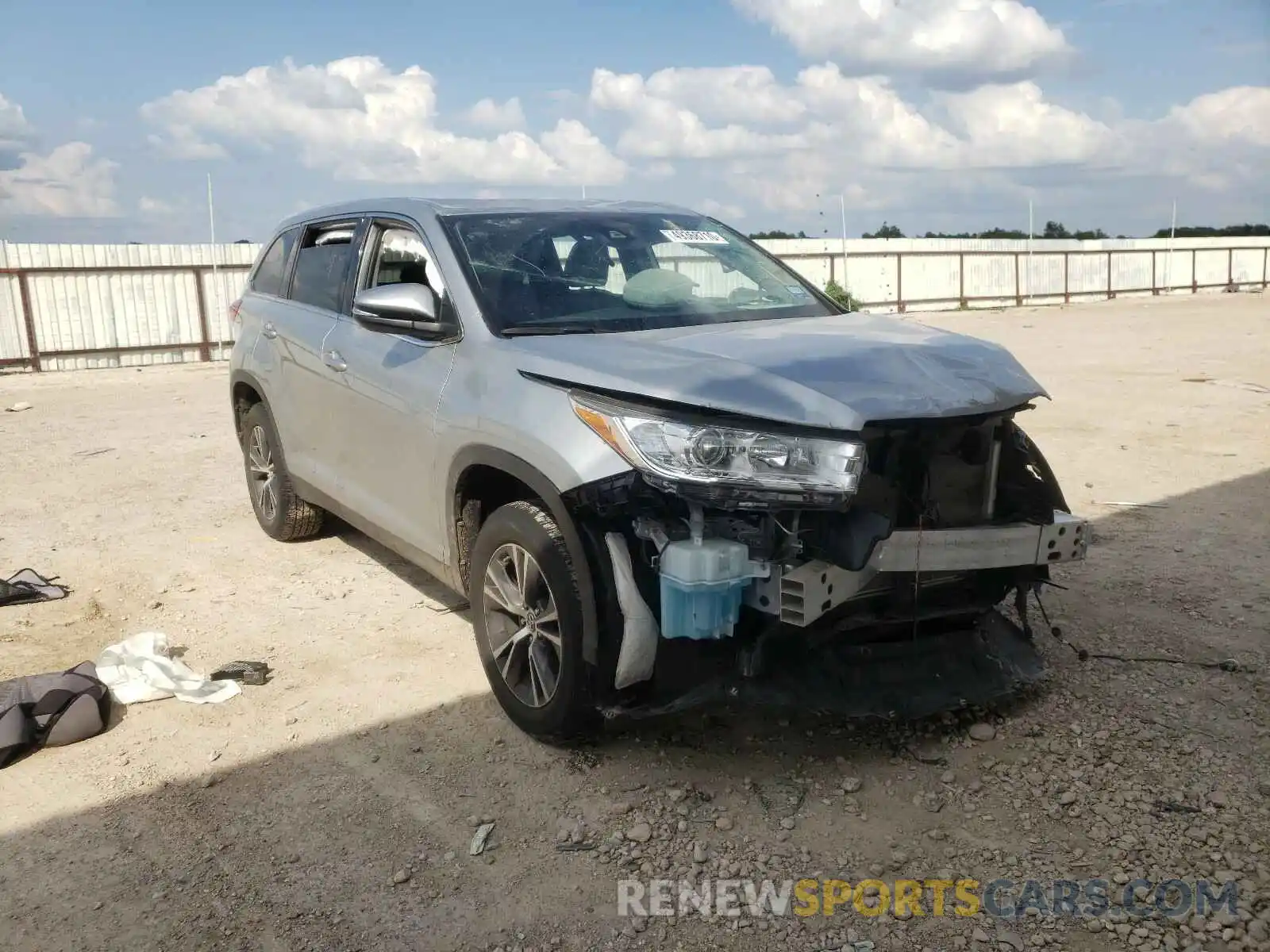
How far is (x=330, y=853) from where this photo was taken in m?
3.21

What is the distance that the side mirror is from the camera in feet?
13.0

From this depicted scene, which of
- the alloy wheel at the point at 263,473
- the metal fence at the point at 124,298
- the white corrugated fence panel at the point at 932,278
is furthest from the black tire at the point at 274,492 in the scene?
the white corrugated fence panel at the point at 932,278

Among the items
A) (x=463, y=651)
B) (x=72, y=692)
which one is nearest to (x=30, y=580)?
(x=72, y=692)

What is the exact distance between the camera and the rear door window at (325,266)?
17.1ft

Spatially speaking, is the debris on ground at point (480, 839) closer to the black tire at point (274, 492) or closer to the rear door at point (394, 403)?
the rear door at point (394, 403)

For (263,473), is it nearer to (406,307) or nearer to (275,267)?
(275,267)

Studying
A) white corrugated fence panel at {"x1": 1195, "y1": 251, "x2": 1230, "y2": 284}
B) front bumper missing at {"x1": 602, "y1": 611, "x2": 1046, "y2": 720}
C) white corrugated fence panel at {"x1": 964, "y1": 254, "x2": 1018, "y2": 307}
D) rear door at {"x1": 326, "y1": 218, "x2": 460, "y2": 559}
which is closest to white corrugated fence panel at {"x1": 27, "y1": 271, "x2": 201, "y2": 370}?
rear door at {"x1": 326, "y1": 218, "x2": 460, "y2": 559}

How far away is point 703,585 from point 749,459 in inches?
15.3

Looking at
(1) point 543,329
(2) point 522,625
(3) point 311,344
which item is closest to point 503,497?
(2) point 522,625

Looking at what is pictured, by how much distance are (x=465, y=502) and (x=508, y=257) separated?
1.02 m

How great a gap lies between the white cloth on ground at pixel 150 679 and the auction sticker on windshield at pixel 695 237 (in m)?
2.70

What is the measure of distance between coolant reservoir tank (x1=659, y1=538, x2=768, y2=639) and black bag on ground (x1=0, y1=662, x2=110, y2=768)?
232 cm

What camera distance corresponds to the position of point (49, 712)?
400 cm

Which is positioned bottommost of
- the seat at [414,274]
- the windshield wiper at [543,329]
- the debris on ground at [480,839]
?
the debris on ground at [480,839]
